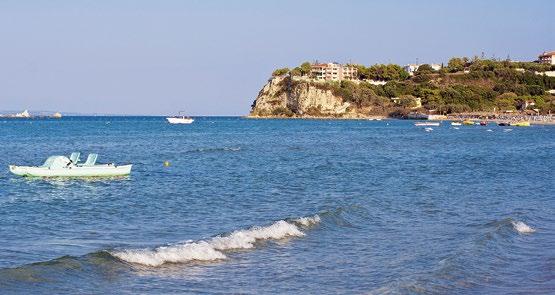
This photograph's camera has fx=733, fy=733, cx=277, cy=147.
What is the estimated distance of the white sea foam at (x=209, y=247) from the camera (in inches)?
674

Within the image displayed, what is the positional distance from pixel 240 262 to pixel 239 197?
45.2 feet

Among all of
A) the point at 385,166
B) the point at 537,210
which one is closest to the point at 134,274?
the point at 537,210

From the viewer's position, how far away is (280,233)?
69.5ft

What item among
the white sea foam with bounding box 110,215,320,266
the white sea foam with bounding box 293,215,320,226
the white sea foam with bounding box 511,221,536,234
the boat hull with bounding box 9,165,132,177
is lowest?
the white sea foam with bounding box 511,221,536,234

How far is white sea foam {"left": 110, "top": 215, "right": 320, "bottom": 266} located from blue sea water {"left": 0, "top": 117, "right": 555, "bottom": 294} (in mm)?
46

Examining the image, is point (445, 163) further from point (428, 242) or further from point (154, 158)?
point (428, 242)

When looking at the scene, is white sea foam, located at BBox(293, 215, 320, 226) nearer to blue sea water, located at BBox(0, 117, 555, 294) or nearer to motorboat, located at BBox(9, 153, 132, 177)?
blue sea water, located at BBox(0, 117, 555, 294)

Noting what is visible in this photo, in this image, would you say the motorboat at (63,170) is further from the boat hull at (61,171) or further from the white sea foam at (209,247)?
the white sea foam at (209,247)

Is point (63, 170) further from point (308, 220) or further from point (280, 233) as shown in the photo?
point (280, 233)

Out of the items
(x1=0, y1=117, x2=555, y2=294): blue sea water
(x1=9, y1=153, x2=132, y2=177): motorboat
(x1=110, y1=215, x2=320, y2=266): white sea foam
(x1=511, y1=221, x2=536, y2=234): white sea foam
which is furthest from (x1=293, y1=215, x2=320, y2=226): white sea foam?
(x1=9, y1=153, x2=132, y2=177): motorboat

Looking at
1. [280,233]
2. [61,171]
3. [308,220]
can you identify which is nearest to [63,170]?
A: [61,171]

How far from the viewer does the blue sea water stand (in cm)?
1546

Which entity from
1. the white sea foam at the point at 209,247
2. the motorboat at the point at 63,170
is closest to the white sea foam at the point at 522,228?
the white sea foam at the point at 209,247

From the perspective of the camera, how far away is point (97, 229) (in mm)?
22094
